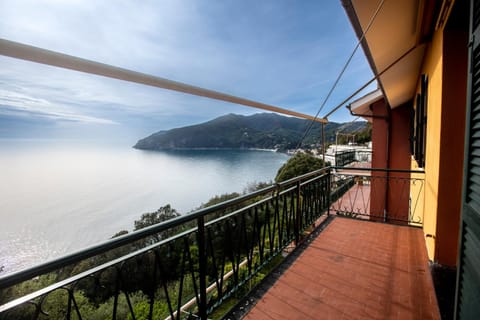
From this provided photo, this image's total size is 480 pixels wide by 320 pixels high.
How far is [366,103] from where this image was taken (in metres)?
6.84

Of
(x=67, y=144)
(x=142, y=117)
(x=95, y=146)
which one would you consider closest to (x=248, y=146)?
(x=142, y=117)

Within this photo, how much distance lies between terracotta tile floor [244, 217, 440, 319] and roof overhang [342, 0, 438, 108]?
233 cm

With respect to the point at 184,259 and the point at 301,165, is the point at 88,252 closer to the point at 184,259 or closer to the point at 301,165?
the point at 184,259

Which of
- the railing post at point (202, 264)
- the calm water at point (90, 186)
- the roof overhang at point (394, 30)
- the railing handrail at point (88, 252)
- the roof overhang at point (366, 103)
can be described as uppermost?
the roof overhang at point (366, 103)

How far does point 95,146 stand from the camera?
18.0 metres

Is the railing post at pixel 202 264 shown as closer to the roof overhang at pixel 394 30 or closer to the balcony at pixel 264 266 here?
the balcony at pixel 264 266

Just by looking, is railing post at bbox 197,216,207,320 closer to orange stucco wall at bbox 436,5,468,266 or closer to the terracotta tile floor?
the terracotta tile floor

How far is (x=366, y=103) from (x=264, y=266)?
621cm

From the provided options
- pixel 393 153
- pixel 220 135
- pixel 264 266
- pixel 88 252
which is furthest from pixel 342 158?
pixel 220 135

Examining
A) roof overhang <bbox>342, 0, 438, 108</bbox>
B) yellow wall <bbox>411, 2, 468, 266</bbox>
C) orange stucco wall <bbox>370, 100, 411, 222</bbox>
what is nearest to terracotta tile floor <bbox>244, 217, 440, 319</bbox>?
yellow wall <bbox>411, 2, 468, 266</bbox>

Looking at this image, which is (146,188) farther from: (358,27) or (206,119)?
(358,27)

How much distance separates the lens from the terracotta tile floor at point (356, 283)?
1884mm

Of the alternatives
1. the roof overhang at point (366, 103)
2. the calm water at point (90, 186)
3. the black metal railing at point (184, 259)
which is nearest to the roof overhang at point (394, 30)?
the black metal railing at point (184, 259)

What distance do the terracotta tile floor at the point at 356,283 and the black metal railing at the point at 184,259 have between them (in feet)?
1.07
